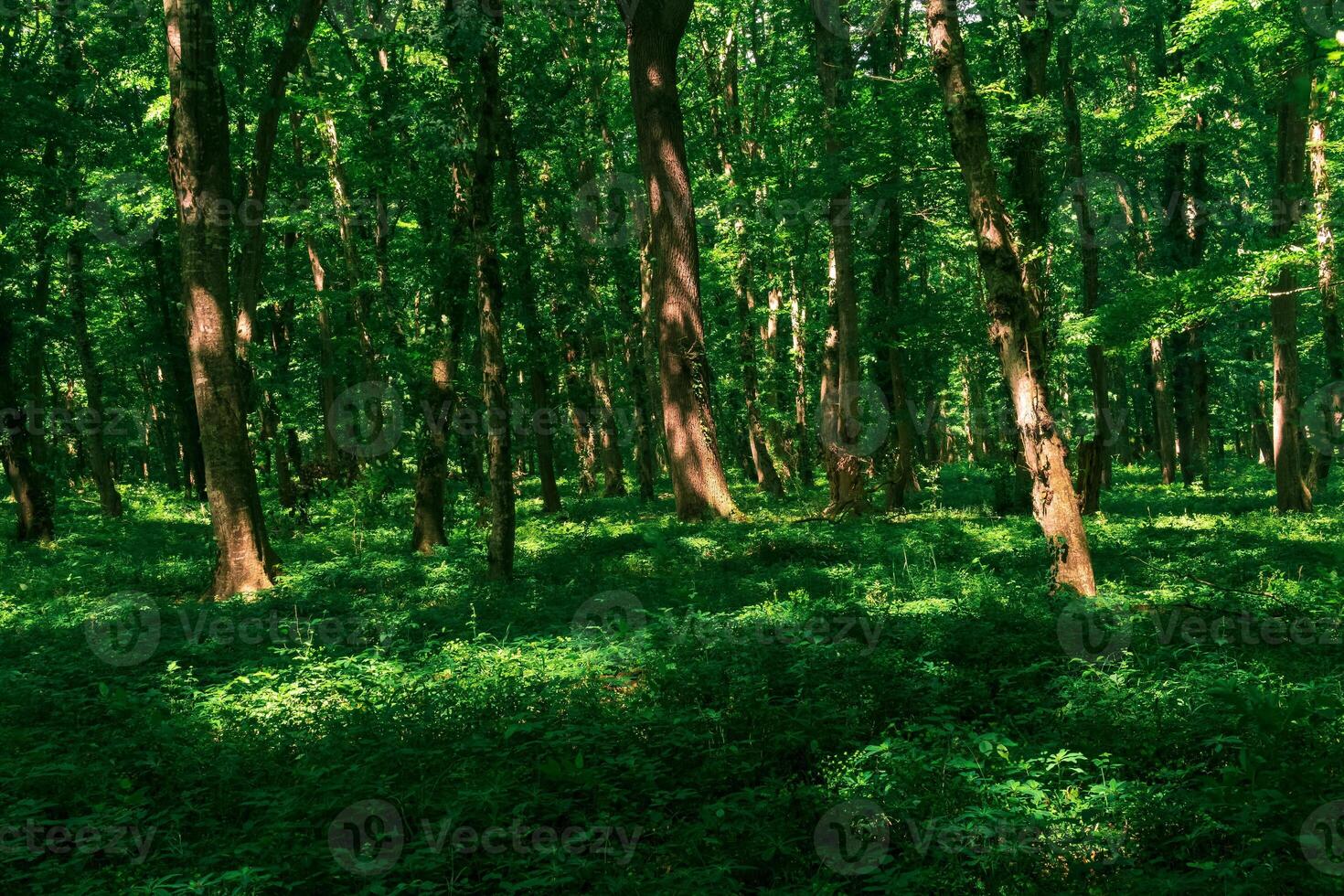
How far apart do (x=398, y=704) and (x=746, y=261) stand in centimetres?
2052

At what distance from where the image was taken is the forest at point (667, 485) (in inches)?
183

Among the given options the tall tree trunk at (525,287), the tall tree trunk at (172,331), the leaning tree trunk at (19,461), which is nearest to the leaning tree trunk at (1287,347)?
the tall tree trunk at (525,287)

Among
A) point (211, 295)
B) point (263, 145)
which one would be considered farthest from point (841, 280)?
point (211, 295)

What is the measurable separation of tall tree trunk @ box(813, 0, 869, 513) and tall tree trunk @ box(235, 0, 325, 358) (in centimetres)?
923

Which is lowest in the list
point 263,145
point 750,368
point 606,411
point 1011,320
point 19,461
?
point 19,461

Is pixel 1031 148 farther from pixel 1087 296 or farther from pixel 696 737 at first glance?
pixel 696 737

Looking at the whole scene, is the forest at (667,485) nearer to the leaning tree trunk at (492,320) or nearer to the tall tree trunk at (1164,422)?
the leaning tree trunk at (492,320)

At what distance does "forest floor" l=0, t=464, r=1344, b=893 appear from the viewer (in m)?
4.19

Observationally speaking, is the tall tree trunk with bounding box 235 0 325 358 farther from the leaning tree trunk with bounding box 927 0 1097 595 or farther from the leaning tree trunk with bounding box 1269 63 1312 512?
the leaning tree trunk with bounding box 1269 63 1312 512

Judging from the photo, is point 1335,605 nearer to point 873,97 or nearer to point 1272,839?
point 1272,839

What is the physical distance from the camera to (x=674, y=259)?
49.1ft

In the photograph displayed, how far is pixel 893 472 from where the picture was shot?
775 inches

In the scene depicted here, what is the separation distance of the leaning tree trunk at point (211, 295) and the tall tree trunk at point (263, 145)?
237cm

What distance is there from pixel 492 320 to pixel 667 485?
22.9 metres
